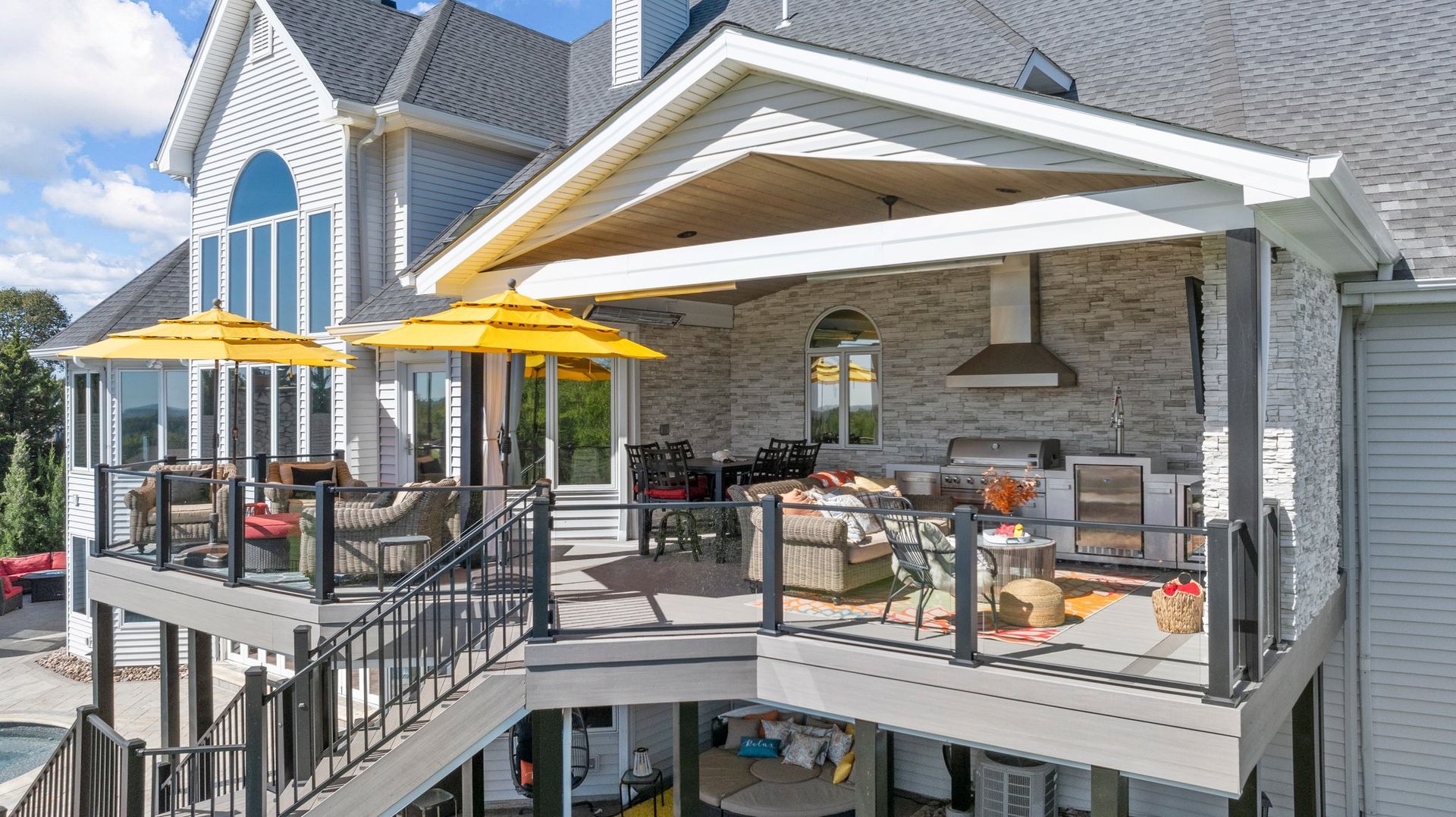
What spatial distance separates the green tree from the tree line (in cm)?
2

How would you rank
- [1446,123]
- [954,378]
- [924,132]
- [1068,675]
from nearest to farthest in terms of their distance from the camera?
[1068,675]
[924,132]
[1446,123]
[954,378]

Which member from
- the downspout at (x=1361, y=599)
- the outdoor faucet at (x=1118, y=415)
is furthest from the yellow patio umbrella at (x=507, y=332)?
the downspout at (x=1361, y=599)

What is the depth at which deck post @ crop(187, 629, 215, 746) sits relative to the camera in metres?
9.59

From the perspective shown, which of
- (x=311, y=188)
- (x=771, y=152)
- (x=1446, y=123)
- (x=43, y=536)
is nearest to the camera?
(x=771, y=152)

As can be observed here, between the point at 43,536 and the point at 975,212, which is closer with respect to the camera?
the point at 975,212

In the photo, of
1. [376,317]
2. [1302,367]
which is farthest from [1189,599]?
[376,317]

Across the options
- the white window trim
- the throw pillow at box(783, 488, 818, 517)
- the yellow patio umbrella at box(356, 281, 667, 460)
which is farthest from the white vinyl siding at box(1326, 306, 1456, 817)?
the yellow patio umbrella at box(356, 281, 667, 460)

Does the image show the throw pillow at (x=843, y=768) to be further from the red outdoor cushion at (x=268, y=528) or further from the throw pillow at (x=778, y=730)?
the red outdoor cushion at (x=268, y=528)

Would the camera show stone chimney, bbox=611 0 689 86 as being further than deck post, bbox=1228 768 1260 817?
Yes

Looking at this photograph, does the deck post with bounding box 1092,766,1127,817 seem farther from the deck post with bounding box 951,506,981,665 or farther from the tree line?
the tree line

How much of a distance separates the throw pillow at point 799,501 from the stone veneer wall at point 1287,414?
270cm

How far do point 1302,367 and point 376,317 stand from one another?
9964 mm

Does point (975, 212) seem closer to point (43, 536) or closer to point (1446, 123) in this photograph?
point (1446, 123)

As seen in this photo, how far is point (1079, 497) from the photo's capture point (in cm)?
906
